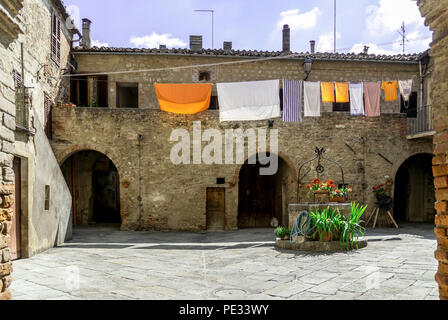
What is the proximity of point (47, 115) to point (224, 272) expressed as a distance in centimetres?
919

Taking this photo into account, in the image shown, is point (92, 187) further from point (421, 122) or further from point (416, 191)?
point (416, 191)

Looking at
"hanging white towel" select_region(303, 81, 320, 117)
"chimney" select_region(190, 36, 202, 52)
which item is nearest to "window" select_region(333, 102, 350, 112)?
"hanging white towel" select_region(303, 81, 320, 117)

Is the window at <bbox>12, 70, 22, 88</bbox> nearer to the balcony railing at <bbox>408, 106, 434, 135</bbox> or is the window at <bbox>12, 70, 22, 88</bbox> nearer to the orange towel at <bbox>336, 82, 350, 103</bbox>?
the orange towel at <bbox>336, 82, 350, 103</bbox>

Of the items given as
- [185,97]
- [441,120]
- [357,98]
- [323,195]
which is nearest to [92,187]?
[185,97]

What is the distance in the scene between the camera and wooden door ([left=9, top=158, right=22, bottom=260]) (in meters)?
7.33

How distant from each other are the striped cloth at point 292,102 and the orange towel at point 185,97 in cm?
277

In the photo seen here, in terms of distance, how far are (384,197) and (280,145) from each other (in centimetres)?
429

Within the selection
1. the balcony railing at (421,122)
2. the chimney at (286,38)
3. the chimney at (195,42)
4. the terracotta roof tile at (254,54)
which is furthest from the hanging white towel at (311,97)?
the chimney at (195,42)

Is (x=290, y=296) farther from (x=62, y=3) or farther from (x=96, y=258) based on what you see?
(x=62, y=3)

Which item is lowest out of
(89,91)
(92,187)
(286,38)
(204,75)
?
(92,187)

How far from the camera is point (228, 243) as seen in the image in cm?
991

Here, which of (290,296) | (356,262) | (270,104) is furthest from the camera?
(270,104)

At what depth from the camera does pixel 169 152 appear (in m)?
13.1

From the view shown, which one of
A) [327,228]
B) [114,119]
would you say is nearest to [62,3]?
[114,119]
